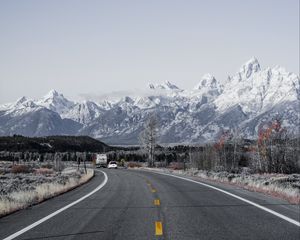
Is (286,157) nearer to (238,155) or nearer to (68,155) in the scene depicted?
(238,155)

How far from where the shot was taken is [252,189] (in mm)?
23547

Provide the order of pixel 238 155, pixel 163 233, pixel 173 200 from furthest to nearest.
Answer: pixel 238 155, pixel 173 200, pixel 163 233

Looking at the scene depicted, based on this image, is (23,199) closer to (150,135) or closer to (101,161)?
(150,135)

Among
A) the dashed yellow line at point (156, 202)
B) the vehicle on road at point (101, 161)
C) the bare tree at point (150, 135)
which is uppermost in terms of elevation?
the bare tree at point (150, 135)

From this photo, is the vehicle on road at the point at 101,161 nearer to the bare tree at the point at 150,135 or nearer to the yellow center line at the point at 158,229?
the bare tree at the point at 150,135

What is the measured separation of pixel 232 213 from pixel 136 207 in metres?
3.21

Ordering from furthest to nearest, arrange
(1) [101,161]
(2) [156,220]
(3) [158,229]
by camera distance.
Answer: (1) [101,161] → (2) [156,220] → (3) [158,229]

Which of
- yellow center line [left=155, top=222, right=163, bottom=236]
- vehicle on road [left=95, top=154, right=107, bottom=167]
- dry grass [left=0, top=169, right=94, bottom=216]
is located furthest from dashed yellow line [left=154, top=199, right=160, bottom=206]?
vehicle on road [left=95, top=154, right=107, bottom=167]

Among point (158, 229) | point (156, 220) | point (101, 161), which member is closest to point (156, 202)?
point (156, 220)

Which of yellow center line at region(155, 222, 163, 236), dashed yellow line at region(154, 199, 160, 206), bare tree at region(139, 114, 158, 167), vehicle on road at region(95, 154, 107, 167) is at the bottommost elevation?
yellow center line at region(155, 222, 163, 236)

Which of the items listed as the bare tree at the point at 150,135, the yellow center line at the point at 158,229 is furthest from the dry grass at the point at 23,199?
the bare tree at the point at 150,135

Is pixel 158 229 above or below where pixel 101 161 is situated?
below

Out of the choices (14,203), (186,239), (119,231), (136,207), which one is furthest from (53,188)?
(186,239)

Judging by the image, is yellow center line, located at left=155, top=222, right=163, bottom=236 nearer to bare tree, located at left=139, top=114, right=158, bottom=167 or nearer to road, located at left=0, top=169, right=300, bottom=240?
road, located at left=0, top=169, right=300, bottom=240
